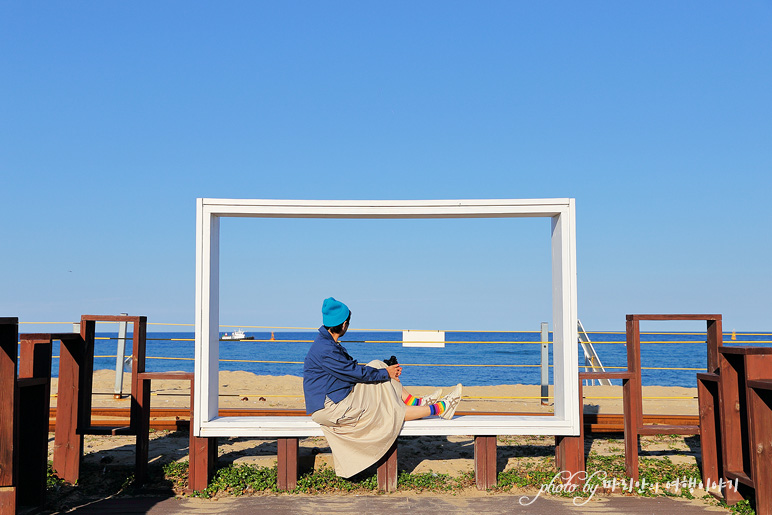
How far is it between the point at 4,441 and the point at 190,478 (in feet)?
4.74

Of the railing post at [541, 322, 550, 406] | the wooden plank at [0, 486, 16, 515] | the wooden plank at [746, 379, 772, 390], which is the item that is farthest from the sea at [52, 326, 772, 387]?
the wooden plank at [0, 486, 16, 515]

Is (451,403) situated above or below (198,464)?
above

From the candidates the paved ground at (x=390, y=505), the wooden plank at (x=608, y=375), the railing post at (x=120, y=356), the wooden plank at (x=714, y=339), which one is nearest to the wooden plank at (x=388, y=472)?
the paved ground at (x=390, y=505)

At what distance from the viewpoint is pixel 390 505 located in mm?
4422

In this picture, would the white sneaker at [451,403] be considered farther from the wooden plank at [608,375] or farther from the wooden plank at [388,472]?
the wooden plank at [608,375]

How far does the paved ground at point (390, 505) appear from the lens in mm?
4277

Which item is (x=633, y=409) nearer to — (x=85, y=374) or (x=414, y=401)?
(x=414, y=401)

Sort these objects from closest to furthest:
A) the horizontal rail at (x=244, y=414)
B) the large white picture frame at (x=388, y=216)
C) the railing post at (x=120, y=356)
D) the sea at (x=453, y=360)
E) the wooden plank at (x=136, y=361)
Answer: the large white picture frame at (x=388, y=216), the wooden plank at (x=136, y=361), the horizontal rail at (x=244, y=414), the railing post at (x=120, y=356), the sea at (x=453, y=360)

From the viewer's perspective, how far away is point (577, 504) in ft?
14.7

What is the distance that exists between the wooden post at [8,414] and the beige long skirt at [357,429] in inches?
77.7

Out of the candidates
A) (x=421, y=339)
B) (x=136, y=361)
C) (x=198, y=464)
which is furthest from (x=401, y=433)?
(x=421, y=339)

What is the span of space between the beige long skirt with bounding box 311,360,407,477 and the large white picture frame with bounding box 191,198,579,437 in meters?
0.14

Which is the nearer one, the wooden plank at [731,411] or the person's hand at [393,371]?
the wooden plank at [731,411]

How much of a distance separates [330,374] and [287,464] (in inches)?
31.0
